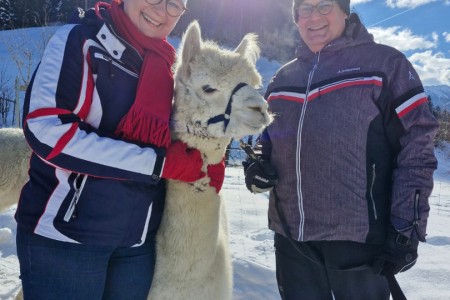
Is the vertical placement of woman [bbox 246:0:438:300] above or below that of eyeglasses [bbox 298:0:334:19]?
below

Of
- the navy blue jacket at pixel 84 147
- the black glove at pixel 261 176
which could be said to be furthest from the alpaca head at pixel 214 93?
the black glove at pixel 261 176

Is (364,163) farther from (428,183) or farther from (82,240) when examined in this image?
(82,240)

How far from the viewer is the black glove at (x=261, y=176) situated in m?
1.83

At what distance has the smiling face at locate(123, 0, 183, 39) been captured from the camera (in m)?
1.46

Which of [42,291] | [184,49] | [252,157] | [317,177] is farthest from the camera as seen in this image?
[252,157]

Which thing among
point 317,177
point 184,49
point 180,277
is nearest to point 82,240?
point 180,277

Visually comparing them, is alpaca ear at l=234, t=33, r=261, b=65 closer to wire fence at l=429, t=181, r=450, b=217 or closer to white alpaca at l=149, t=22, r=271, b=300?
white alpaca at l=149, t=22, r=271, b=300

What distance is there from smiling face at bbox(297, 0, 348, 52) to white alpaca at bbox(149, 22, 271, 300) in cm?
34

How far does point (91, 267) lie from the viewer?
53.2 inches

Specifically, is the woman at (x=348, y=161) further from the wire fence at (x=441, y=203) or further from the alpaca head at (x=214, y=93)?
the wire fence at (x=441, y=203)

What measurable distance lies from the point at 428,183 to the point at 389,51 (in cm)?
55

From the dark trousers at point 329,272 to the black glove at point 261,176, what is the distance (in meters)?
0.28

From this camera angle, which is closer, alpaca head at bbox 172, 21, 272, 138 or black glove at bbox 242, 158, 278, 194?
alpaca head at bbox 172, 21, 272, 138

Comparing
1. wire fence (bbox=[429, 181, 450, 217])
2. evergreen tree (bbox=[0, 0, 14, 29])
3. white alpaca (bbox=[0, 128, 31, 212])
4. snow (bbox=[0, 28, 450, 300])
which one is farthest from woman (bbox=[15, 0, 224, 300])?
evergreen tree (bbox=[0, 0, 14, 29])
